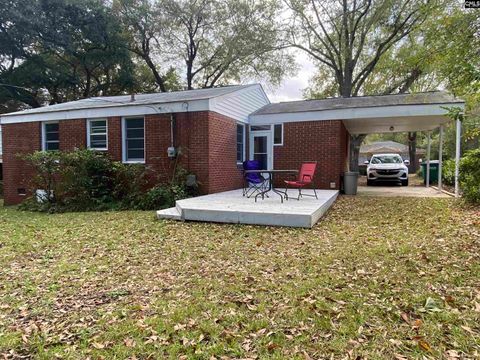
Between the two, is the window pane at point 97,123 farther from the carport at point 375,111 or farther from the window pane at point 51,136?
the carport at point 375,111

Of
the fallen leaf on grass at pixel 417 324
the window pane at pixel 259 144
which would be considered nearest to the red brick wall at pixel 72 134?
the window pane at pixel 259 144

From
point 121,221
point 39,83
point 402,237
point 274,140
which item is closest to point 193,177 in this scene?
point 121,221

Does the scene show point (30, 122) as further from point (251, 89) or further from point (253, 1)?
point (253, 1)

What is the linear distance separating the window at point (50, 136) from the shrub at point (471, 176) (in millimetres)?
13490

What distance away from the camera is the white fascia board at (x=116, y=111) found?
33.3 ft

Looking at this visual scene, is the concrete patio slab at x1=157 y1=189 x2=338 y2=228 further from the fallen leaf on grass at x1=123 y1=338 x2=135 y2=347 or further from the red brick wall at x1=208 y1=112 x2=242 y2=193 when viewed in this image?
the fallen leaf on grass at x1=123 y1=338 x2=135 y2=347

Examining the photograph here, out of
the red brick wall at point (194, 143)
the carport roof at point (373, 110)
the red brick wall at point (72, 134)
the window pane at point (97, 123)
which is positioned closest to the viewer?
the red brick wall at point (194, 143)

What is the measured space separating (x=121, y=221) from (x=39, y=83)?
18.4m

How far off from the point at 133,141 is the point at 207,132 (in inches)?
115

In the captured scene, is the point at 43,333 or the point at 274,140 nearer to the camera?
the point at 43,333

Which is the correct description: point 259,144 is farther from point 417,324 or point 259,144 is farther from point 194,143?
point 417,324

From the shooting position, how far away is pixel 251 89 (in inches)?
525

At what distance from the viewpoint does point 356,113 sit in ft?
37.1

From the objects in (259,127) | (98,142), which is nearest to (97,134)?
(98,142)
